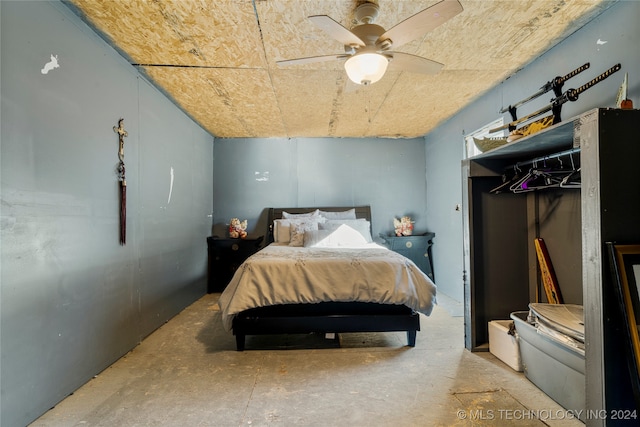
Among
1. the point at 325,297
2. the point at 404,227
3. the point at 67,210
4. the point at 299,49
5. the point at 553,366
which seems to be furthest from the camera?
the point at 404,227

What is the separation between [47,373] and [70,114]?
1.54 m

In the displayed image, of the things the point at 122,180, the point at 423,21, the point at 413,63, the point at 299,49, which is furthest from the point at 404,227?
the point at 122,180

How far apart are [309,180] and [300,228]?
1.07m

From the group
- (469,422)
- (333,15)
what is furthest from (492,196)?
(333,15)

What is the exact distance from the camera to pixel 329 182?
4.95 metres

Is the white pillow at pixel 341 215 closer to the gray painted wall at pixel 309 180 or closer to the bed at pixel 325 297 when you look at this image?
the gray painted wall at pixel 309 180

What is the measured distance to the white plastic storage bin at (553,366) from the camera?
62.7 inches

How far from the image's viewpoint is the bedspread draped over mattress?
2.42 metres

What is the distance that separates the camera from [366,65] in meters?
1.80

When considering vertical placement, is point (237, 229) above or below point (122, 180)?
below

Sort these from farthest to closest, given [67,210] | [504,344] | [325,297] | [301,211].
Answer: [301,211] → [325,297] → [504,344] → [67,210]

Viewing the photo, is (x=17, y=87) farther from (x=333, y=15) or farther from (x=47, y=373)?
(x=333, y=15)

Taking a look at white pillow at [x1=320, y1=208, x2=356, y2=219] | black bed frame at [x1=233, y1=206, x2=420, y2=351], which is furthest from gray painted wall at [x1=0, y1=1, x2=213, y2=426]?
white pillow at [x1=320, y1=208, x2=356, y2=219]

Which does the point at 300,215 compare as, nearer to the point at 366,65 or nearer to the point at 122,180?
the point at 122,180
